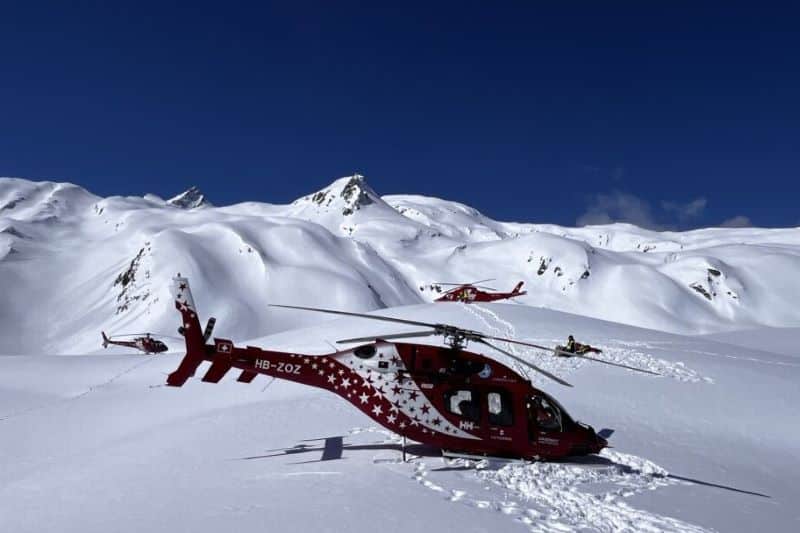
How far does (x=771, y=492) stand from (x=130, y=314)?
7554 cm

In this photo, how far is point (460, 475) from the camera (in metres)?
8.85

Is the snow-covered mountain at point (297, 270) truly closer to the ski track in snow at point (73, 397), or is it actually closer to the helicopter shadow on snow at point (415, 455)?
the ski track in snow at point (73, 397)

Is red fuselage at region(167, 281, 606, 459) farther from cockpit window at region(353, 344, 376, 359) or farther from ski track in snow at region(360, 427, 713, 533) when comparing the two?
ski track in snow at region(360, 427, 713, 533)

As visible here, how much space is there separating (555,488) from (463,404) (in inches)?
85.1

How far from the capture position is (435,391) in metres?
9.70

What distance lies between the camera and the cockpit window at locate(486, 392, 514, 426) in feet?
31.5

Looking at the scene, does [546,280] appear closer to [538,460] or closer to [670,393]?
[670,393]

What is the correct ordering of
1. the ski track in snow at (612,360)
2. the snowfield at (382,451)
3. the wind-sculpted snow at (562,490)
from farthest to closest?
the ski track in snow at (612,360)
the wind-sculpted snow at (562,490)
the snowfield at (382,451)

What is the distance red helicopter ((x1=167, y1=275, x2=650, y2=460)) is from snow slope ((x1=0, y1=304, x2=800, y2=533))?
472 millimetres

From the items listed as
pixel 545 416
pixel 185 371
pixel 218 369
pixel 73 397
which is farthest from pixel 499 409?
pixel 73 397

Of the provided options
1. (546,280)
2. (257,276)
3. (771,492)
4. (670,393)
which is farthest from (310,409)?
(546,280)

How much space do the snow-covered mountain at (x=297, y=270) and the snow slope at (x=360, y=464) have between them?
174 ft

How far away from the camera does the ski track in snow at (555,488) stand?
24.1 feet

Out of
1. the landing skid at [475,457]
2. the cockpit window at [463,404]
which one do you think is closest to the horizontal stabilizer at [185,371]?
the cockpit window at [463,404]
